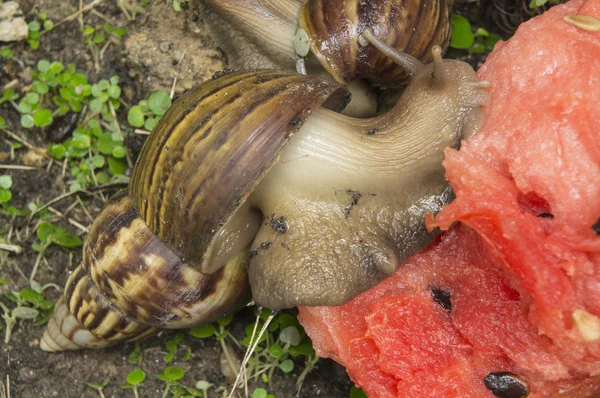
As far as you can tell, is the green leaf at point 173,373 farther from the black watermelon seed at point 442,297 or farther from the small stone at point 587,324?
the small stone at point 587,324

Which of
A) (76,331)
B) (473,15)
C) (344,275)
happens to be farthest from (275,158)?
(473,15)

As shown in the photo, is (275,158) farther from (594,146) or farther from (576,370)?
(576,370)

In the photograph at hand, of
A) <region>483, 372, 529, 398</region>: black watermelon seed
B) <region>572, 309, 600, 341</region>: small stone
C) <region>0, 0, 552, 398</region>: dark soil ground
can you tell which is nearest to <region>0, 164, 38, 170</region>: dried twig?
<region>0, 0, 552, 398</region>: dark soil ground

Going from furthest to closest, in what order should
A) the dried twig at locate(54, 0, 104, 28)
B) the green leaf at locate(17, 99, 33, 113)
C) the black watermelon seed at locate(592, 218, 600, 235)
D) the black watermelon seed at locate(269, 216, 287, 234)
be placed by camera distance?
the dried twig at locate(54, 0, 104, 28) → the green leaf at locate(17, 99, 33, 113) → the black watermelon seed at locate(269, 216, 287, 234) → the black watermelon seed at locate(592, 218, 600, 235)

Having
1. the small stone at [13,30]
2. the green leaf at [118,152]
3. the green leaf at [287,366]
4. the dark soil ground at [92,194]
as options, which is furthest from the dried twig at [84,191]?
the green leaf at [287,366]

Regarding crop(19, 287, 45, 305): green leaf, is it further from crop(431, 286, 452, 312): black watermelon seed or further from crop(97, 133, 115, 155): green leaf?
crop(431, 286, 452, 312): black watermelon seed
